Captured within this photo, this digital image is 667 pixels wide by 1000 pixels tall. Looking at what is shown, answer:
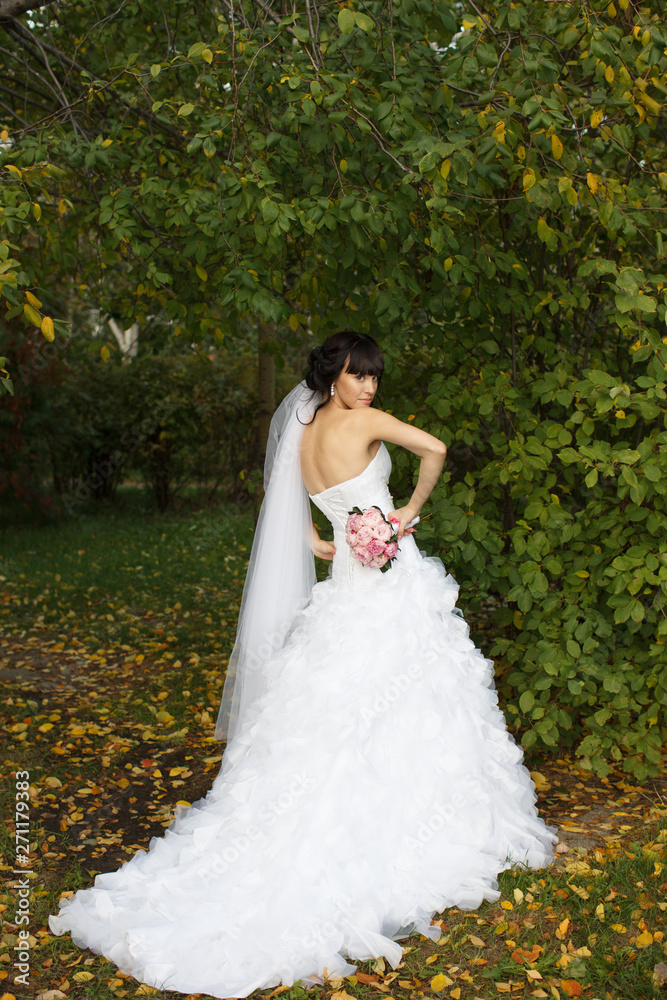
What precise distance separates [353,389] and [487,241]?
1393mm

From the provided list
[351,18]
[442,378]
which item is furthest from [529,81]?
[442,378]

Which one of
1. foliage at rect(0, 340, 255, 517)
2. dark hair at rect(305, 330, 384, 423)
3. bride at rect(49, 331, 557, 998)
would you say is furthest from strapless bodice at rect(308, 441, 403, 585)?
foliage at rect(0, 340, 255, 517)

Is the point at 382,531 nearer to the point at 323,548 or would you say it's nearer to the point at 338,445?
the point at 338,445

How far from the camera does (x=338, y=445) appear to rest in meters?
3.35

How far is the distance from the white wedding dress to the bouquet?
130 millimetres

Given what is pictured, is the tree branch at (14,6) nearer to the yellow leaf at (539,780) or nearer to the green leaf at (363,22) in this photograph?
the green leaf at (363,22)

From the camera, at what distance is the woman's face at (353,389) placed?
132 inches

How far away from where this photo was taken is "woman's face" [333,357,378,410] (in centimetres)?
335

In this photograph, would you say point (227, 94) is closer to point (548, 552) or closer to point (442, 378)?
point (442, 378)

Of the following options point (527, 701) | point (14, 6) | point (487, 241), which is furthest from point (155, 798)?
point (14, 6)

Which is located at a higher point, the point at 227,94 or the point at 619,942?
the point at 227,94

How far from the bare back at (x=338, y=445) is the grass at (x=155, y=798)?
5.68 ft

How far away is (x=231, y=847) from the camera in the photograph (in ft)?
10.2

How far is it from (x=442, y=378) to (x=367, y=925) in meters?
2.45
